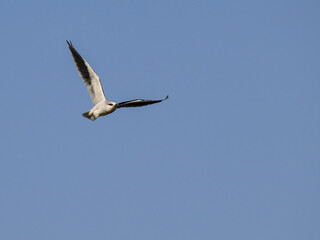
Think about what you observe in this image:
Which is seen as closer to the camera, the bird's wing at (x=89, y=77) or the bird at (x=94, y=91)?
the bird at (x=94, y=91)

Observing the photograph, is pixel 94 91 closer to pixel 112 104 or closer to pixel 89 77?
pixel 89 77

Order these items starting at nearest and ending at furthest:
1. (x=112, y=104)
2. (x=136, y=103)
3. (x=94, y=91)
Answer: (x=112, y=104), (x=136, y=103), (x=94, y=91)

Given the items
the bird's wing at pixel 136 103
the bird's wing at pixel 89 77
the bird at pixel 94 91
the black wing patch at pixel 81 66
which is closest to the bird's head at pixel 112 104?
the bird at pixel 94 91

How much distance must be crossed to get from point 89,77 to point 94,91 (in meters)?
0.66

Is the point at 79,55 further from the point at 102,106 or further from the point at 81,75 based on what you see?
the point at 102,106

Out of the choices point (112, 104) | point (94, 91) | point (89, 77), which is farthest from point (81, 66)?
point (112, 104)

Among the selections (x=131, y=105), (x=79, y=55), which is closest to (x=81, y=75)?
(x=79, y=55)

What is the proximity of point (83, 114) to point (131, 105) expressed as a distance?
214 cm

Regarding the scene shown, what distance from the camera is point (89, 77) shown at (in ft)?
78.0

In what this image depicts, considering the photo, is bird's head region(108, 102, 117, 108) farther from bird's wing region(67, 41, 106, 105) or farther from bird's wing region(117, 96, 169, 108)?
bird's wing region(67, 41, 106, 105)

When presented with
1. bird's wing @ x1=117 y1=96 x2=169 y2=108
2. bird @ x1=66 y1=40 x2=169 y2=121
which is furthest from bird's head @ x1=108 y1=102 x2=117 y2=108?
bird's wing @ x1=117 y1=96 x2=169 y2=108

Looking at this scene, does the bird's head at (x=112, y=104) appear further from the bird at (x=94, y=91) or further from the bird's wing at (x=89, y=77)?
the bird's wing at (x=89, y=77)

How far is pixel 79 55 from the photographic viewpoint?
23.8 m

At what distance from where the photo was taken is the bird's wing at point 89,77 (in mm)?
23562
